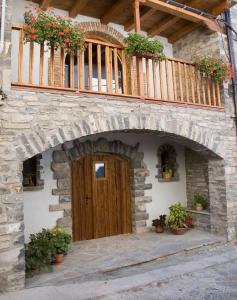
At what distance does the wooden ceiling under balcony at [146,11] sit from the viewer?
5970 millimetres

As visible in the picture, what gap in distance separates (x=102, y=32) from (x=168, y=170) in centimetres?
375

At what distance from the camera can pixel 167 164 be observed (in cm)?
732

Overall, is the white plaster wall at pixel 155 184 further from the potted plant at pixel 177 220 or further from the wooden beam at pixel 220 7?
the wooden beam at pixel 220 7

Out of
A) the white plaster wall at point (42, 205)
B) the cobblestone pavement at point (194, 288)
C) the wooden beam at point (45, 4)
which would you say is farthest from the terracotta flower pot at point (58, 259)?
the wooden beam at point (45, 4)

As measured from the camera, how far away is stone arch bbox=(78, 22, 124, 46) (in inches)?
255

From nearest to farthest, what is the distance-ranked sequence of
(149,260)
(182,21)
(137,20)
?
(149,260) → (137,20) → (182,21)

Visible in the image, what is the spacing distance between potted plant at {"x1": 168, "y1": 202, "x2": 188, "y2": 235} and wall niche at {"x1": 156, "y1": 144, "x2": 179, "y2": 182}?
766 millimetres

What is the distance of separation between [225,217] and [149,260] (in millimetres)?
2214

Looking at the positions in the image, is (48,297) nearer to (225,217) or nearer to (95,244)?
(95,244)

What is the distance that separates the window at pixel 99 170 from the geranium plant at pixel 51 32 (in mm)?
2972

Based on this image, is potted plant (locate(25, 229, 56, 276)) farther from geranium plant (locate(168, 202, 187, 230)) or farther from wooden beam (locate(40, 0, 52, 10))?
wooden beam (locate(40, 0, 52, 10))

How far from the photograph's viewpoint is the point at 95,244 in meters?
5.88

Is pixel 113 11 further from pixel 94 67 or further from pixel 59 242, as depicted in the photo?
pixel 59 242

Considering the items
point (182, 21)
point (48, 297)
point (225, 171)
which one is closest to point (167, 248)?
point (225, 171)
